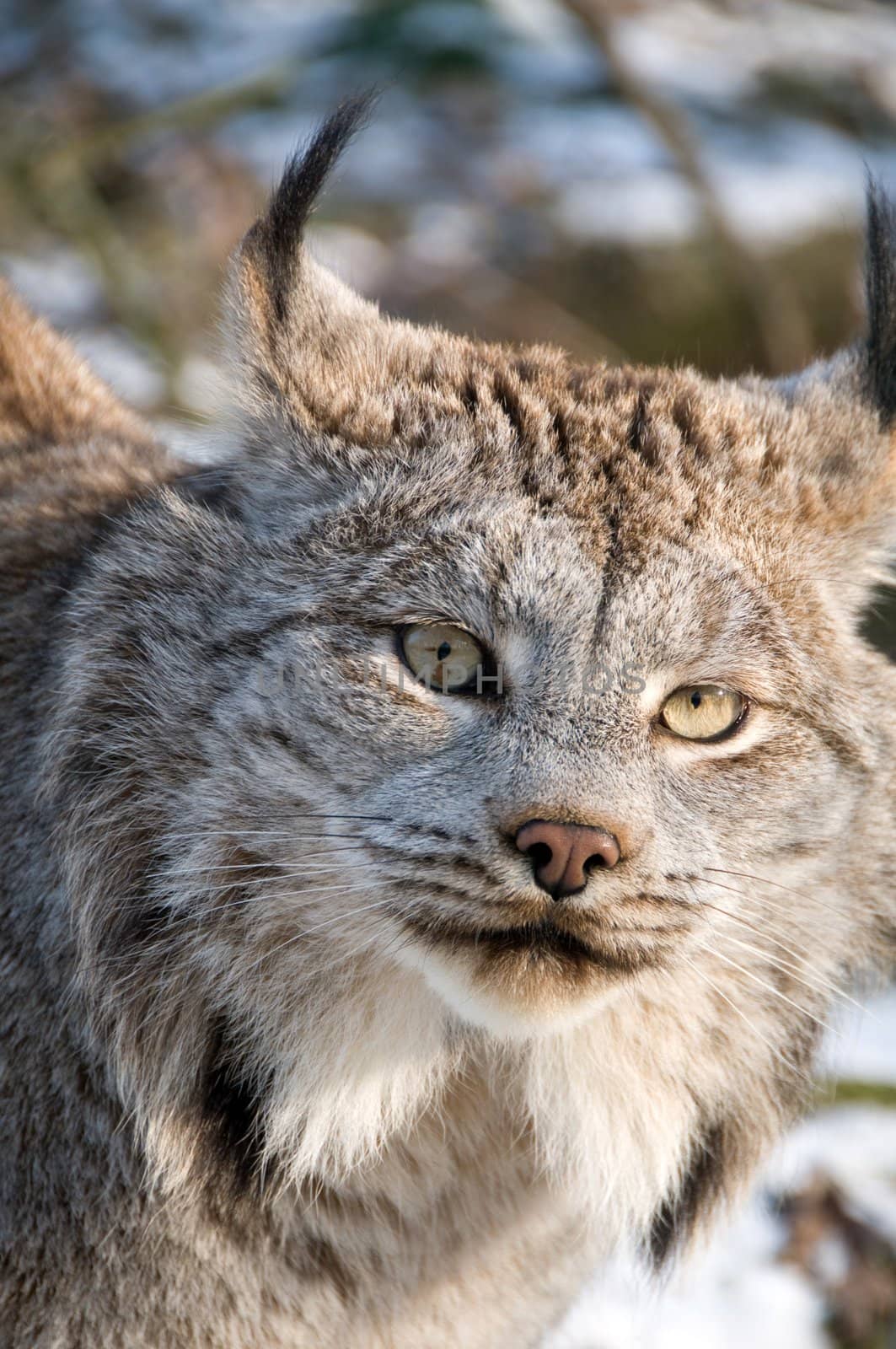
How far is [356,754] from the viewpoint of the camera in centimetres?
242

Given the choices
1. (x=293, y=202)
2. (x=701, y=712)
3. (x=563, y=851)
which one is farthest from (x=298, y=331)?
(x=563, y=851)

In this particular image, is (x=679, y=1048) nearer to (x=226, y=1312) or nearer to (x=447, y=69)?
(x=226, y=1312)

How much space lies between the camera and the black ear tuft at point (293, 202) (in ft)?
8.57

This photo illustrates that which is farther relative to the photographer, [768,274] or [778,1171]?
[768,274]

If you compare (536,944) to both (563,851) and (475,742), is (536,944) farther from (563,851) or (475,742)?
(475,742)

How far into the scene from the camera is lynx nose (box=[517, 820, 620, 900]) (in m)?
2.20

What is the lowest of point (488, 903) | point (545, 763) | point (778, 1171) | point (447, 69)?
point (778, 1171)

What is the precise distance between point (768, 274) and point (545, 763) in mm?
6193

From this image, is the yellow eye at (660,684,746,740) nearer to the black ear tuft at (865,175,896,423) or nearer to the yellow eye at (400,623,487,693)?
the yellow eye at (400,623,487,693)

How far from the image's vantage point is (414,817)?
2.33m

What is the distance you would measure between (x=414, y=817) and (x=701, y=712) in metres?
0.51

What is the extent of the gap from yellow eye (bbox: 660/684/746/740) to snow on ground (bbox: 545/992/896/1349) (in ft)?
6.16

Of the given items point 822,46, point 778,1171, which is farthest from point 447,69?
point 778,1171

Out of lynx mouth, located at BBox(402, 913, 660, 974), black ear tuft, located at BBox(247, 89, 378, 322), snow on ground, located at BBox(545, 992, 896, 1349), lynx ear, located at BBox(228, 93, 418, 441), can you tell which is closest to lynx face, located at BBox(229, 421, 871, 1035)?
lynx mouth, located at BBox(402, 913, 660, 974)
